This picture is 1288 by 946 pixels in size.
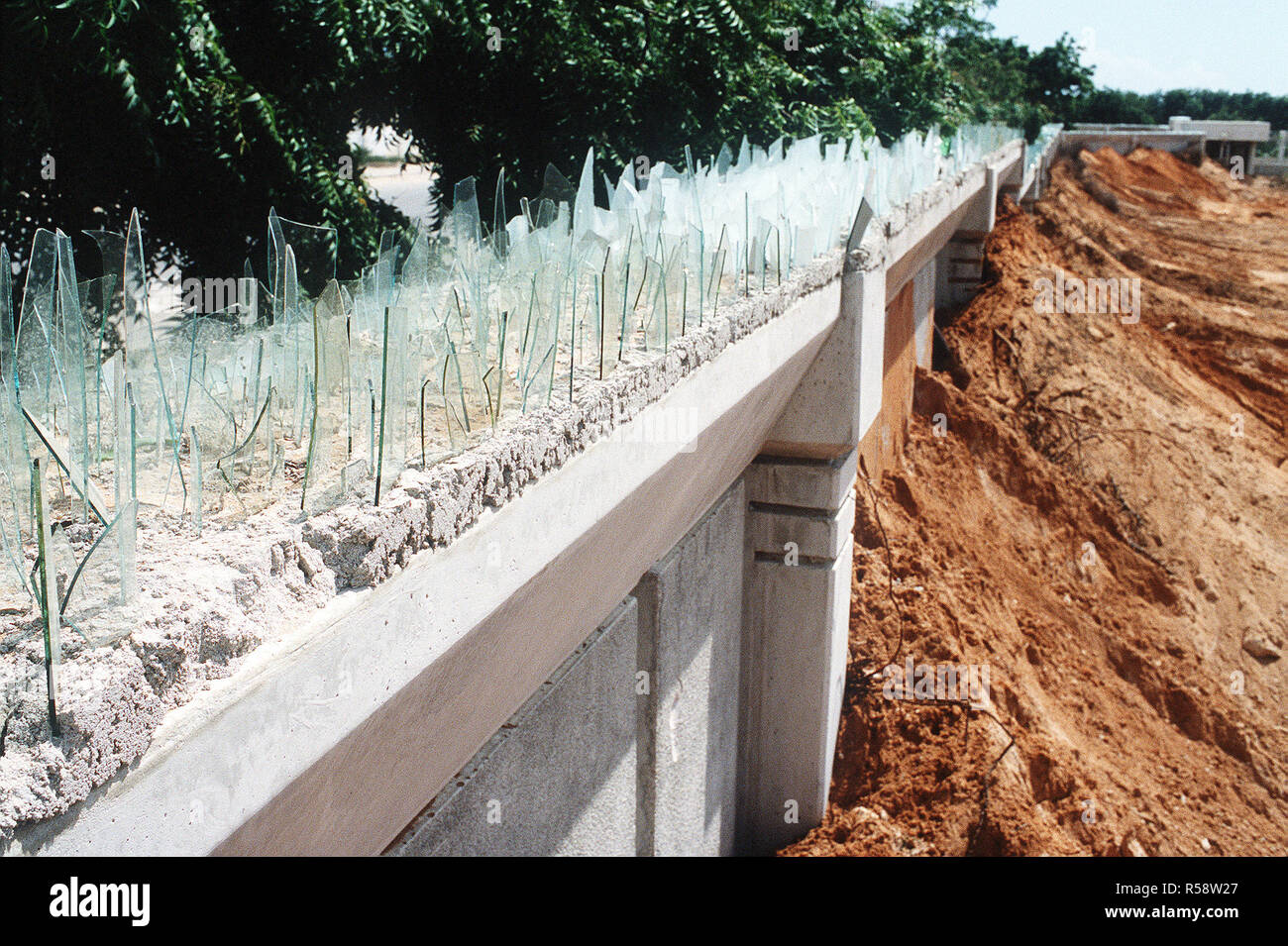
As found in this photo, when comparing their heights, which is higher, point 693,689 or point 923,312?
point 923,312

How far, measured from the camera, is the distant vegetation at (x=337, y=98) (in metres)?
4.82

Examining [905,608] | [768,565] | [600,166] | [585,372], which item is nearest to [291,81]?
[600,166]

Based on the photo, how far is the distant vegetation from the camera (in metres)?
4.82

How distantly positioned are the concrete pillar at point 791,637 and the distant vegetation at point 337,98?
8.67 feet

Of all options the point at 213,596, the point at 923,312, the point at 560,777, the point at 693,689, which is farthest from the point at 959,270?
the point at 213,596

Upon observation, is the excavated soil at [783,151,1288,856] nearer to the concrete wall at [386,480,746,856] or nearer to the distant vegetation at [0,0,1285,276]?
the concrete wall at [386,480,746,856]

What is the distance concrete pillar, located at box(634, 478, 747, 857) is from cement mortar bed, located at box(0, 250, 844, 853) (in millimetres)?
1661

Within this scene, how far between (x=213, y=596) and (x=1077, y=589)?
9.29 metres

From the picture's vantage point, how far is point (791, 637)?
5.29 meters

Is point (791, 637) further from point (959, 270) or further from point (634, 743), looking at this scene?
point (959, 270)

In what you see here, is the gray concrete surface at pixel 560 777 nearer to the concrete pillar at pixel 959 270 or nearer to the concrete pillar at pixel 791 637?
the concrete pillar at pixel 791 637

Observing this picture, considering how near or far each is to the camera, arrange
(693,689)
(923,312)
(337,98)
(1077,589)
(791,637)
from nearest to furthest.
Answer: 1. (693,689)
2. (791,637)
3. (337,98)
4. (1077,589)
5. (923,312)

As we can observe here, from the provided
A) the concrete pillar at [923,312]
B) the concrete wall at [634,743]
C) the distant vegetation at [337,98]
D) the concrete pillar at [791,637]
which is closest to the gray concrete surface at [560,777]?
the concrete wall at [634,743]

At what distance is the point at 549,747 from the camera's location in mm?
3186
